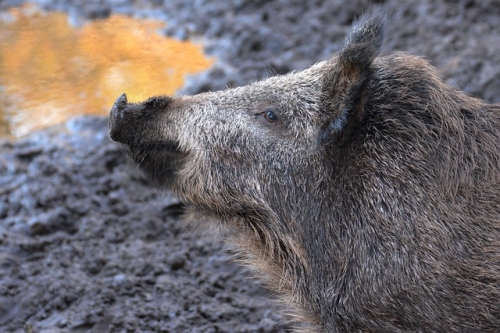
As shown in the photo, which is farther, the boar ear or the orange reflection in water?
the orange reflection in water

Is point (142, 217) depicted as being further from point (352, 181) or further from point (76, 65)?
point (76, 65)

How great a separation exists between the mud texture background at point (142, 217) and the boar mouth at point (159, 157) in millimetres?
222

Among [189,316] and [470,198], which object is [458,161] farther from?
[189,316]

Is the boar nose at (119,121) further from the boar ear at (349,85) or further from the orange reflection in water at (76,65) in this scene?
the orange reflection in water at (76,65)

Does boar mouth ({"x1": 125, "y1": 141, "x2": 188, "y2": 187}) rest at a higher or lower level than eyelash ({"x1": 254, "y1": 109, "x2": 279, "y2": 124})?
lower

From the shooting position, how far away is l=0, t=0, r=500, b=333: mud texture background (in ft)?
15.5

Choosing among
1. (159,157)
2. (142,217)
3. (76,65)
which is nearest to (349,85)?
(159,157)

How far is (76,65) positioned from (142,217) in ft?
9.48

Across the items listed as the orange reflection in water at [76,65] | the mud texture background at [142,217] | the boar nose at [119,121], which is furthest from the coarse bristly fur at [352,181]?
the orange reflection in water at [76,65]

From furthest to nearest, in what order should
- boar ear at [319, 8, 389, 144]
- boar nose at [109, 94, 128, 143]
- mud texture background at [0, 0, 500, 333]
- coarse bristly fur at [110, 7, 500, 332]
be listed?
1. mud texture background at [0, 0, 500, 333]
2. boar nose at [109, 94, 128, 143]
3. boar ear at [319, 8, 389, 144]
4. coarse bristly fur at [110, 7, 500, 332]

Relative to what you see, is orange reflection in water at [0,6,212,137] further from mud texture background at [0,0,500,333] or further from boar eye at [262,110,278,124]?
boar eye at [262,110,278,124]

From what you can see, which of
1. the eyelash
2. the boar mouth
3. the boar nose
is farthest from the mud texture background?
the eyelash

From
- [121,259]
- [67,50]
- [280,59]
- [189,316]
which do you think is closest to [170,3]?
[67,50]

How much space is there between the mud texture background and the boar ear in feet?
3.29
